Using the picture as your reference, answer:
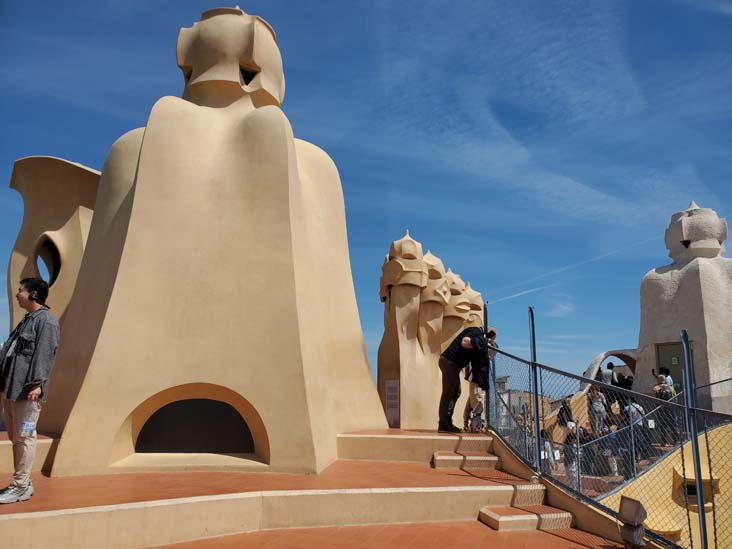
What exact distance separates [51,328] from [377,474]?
4375 millimetres

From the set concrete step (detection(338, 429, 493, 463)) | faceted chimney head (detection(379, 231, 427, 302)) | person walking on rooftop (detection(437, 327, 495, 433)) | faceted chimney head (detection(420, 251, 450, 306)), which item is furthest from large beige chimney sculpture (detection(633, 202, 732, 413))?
concrete step (detection(338, 429, 493, 463))

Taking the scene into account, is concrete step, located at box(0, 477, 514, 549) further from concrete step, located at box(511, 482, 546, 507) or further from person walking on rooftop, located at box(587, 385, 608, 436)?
person walking on rooftop, located at box(587, 385, 608, 436)

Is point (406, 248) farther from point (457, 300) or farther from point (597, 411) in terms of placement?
point (597, 411)

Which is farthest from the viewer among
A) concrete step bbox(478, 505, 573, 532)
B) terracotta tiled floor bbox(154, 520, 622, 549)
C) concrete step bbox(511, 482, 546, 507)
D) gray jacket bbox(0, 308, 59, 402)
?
concrete step bbox(511, 482, 546, 507)

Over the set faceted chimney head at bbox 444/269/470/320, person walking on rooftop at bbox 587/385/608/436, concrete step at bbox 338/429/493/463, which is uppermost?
faceted chimney head at bbox 444/269/470/320

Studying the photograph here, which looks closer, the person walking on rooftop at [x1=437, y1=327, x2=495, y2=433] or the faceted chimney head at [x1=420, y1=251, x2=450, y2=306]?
the person walking on rooftop at [x1=437, y1=327, x2=495, y2=433]

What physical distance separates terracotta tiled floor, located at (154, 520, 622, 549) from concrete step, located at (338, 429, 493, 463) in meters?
2.42

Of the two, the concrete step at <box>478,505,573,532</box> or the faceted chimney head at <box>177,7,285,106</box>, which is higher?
the faceted chimney head at <box>177,7,285,106</box>

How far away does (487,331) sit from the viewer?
877 cm

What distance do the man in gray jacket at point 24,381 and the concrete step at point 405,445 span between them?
4.79 m

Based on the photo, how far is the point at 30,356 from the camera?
4957 mm

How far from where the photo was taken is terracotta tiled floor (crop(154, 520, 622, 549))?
16.7 feet

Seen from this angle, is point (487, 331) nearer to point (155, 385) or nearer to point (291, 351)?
point (291, 351)

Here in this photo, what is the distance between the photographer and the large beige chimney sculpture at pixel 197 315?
7.33 metres
